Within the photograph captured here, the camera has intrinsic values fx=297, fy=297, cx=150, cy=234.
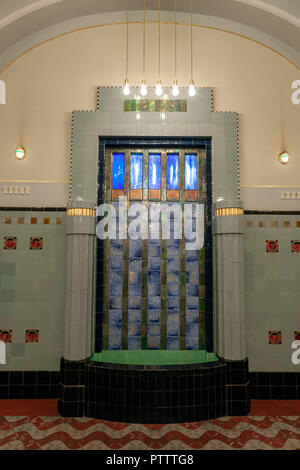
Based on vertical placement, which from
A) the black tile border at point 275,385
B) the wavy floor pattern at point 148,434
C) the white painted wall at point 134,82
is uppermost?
the white painted wall at point 134,82

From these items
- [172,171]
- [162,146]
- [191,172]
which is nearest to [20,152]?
[162,146]

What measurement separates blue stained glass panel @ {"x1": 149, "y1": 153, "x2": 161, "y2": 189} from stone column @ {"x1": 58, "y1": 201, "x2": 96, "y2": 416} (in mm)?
963

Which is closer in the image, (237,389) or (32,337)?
(237,389)

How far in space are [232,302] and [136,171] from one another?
2140 millimetres

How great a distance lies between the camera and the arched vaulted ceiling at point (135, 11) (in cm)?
381

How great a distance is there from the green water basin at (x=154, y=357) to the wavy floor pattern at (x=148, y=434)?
64 centimetres

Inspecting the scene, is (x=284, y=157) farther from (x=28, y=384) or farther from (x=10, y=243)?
(x=28, y=384)

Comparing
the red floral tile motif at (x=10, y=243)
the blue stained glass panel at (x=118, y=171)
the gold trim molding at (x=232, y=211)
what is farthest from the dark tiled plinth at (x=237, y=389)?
the red floral tile motif at (x=10, y=243)

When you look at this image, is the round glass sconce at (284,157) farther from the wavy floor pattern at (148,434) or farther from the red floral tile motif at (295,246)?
the wavy floor pattern at (148,434)

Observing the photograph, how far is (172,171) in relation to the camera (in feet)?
13.6

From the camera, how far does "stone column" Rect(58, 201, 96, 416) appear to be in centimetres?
337

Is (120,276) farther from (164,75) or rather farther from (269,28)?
(269,28)

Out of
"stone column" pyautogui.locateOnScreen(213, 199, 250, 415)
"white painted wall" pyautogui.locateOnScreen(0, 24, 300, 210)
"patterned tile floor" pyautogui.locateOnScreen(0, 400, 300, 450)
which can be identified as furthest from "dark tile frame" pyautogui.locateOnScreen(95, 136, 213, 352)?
"patterned tile floor" pyautogui.locateOnScreen(0, 400, 300, 450)

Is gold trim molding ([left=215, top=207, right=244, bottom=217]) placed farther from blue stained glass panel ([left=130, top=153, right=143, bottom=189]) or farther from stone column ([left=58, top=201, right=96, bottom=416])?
stone column ([left=58, top=201, right=96, bottom=416])
